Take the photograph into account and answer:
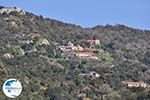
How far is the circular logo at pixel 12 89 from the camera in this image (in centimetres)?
2695

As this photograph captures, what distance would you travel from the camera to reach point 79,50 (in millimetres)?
131000

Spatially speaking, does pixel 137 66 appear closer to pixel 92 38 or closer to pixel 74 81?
pixel 74 81

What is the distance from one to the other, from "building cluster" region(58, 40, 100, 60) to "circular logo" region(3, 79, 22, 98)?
92.7 metres

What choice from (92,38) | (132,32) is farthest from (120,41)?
(132,32)

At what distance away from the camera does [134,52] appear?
132625 millimetres

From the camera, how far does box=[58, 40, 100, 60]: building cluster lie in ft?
404

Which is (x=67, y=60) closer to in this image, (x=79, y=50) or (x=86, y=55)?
(x=86, y=55)

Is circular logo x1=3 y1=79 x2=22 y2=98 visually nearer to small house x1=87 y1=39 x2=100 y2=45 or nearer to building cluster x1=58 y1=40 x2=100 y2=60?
building cluster x1=58 y1=40 x2=100 y2=60

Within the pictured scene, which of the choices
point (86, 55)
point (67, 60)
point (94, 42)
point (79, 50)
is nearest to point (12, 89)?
point (67, 60)

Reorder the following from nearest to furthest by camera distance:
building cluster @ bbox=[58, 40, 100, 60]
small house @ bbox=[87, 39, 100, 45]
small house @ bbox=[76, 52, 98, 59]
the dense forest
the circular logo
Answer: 1. the circular logo
2. the dense forest
3. small house @ bbox=[76, 52, 98, 59]
4. building cluster @ bbox=[58, 40, 100, 60]
5. small house @ bbox=[87, 39, 100, 45]

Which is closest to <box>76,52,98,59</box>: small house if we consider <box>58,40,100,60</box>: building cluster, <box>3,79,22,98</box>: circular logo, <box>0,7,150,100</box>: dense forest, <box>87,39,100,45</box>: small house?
<box>58,40,100,60</box>: building cluster

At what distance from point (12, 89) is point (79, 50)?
103922mm

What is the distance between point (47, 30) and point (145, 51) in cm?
1971

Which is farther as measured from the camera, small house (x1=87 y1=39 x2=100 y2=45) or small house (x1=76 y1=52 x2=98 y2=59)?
small house (x1=87 y1=39 x2=100 y2=45)
